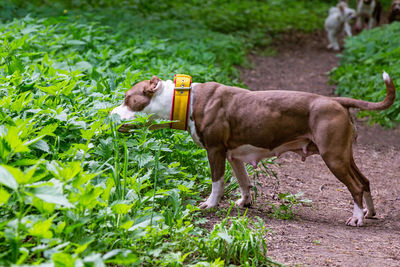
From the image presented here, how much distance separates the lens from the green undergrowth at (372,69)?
27.3ft

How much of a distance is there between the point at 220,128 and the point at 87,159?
3.63ft

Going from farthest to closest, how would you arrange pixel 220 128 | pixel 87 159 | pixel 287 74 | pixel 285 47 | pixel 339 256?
pixel 285 47 → pixel 287 74 → pixel 220 128 → pixel 87 159 → pixel 339 256

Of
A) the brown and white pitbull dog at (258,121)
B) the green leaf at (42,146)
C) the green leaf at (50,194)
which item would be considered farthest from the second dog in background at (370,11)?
the green leaf at (50,194)

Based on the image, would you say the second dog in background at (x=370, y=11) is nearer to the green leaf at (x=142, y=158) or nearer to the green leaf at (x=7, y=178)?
the green leaf at (x=142, y=158)

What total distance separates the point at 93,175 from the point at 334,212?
262 cm

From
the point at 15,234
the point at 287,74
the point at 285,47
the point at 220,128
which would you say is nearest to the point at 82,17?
the point at 287,74

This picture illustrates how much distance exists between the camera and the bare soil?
3688 millimetres

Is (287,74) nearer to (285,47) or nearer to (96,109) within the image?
(285,47)

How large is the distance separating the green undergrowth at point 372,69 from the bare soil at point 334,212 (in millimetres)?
342

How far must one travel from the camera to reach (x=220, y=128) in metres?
4.45

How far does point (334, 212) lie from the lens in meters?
4.96

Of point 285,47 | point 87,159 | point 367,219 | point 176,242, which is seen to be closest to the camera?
point 176,242

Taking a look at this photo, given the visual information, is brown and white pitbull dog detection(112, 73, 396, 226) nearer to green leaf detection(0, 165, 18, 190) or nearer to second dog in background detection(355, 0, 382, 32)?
green leaf detection(0, 165, 18, 190)

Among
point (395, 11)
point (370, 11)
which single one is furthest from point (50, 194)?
point (370, 11)
